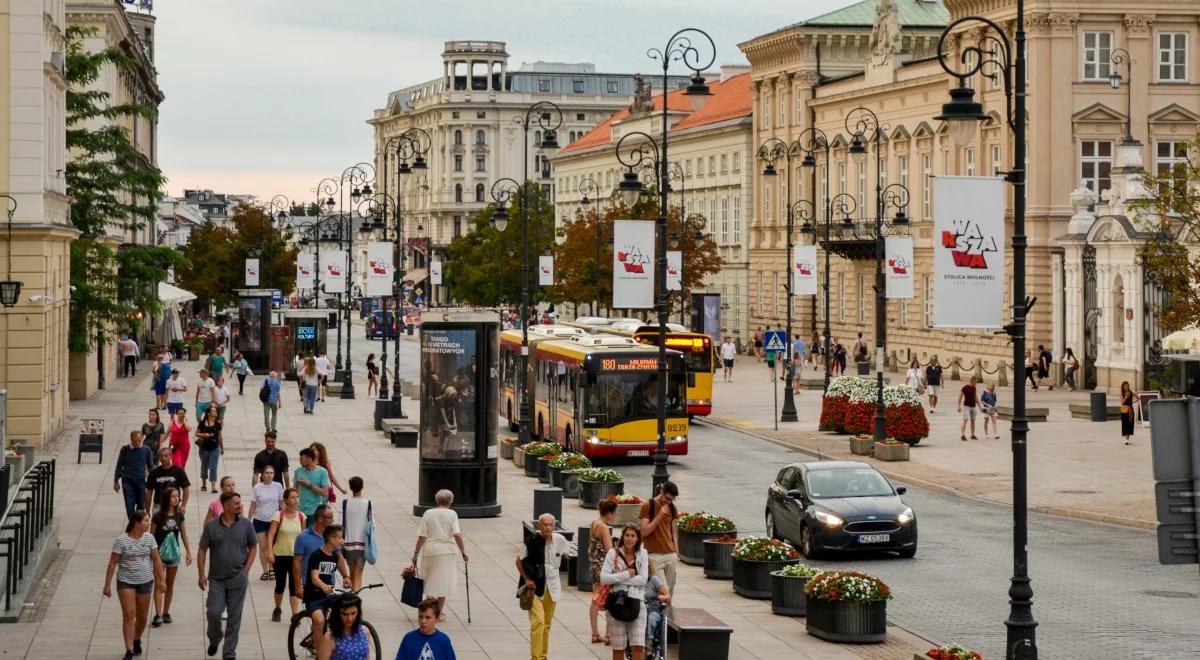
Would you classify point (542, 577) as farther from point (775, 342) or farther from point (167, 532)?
point (775, 342)

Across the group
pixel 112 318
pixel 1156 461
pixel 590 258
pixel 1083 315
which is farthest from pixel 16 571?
pixel 590 258

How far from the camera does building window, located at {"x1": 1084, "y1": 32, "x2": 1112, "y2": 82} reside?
239 ft

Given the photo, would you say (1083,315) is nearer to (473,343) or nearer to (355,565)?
(473,343)

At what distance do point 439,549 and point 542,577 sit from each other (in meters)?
1.87

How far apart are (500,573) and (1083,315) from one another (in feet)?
149

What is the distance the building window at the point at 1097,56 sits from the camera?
239 feet

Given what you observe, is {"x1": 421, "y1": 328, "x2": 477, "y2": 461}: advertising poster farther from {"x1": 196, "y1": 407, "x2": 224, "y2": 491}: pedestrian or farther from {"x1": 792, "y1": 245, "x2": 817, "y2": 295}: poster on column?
{"x1": 792, "y1": 245, "x2": 817, "y2": 295}: poster on column

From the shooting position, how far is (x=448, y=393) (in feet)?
103

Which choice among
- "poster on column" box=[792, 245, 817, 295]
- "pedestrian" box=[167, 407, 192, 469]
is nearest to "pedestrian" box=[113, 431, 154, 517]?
"pedestrian" box=[167, 407, 192, 469]

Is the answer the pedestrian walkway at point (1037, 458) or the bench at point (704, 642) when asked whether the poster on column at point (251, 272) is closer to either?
the pedestrian walkway at point (1037, 458)

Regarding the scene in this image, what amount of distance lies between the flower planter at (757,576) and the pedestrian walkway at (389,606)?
0.17m

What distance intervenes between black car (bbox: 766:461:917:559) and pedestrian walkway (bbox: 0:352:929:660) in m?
2.30

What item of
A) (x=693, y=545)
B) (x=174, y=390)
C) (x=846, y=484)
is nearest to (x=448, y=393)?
(x=693, y=545)

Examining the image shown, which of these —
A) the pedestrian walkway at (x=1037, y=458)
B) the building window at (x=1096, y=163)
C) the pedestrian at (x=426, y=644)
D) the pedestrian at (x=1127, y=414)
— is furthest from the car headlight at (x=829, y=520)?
the building window at (x=1096, y=163)
